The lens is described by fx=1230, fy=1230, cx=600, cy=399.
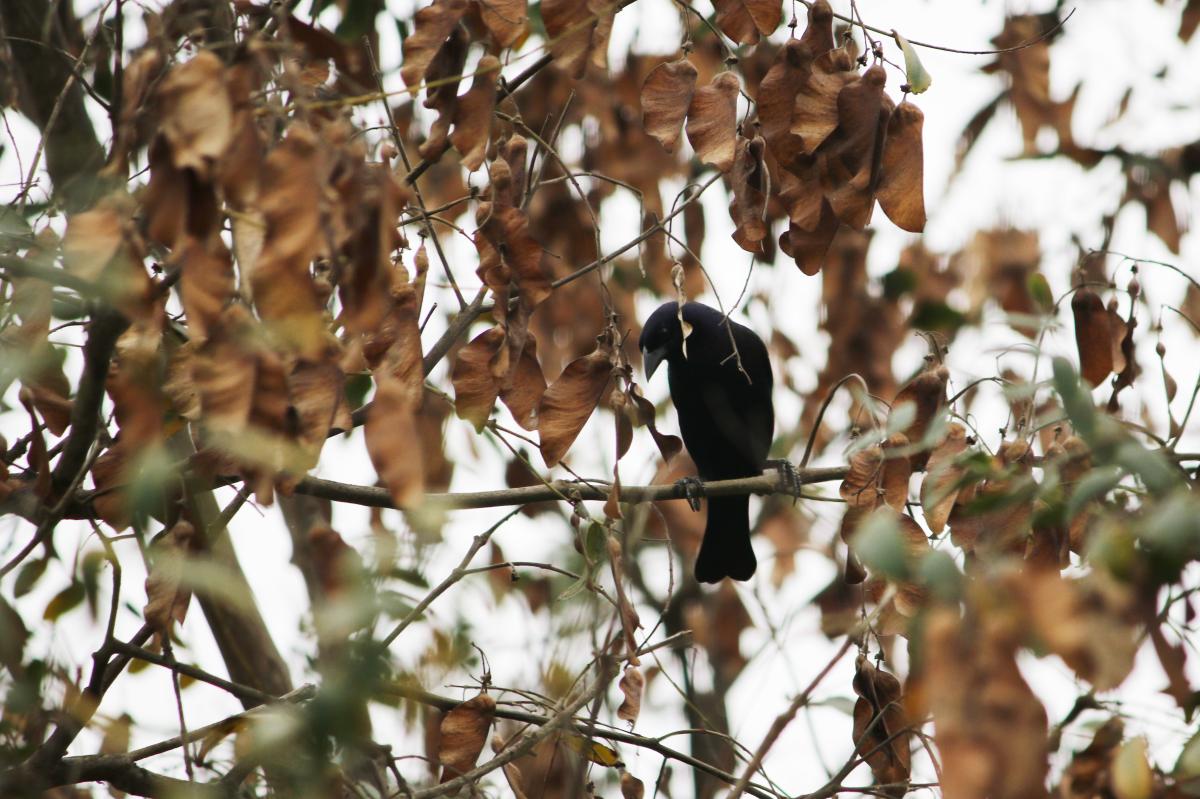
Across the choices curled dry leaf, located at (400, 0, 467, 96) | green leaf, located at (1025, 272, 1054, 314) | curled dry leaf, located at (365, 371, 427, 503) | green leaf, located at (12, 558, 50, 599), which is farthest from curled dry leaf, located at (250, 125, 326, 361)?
green leaf, located at (12, 558, 50, 599)

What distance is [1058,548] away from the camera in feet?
7.25

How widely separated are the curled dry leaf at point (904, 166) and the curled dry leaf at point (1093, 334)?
559mm

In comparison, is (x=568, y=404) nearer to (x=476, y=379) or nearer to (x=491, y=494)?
(x=476, y=379)

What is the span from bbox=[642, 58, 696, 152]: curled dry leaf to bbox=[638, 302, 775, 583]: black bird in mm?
3048

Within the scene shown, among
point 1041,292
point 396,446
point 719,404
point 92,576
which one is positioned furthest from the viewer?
point 719,404

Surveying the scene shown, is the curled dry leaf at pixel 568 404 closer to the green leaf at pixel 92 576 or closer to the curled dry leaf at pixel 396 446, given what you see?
the curled dry leaf at pixel 396 446

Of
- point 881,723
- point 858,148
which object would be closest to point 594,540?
point 881,723

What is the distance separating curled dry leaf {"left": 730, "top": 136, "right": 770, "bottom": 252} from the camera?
2.35m

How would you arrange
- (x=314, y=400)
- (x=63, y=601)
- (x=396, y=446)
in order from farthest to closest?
(x=63, y=601)
(x=314, y=400)
(x=396, y=446)

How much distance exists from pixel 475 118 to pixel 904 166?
774 mm

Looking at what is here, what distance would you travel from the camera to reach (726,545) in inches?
230

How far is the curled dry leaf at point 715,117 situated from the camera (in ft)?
7.71

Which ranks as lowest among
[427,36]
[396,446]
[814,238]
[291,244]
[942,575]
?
[942,575]

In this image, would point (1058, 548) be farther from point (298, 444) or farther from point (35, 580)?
point (35, 580)
